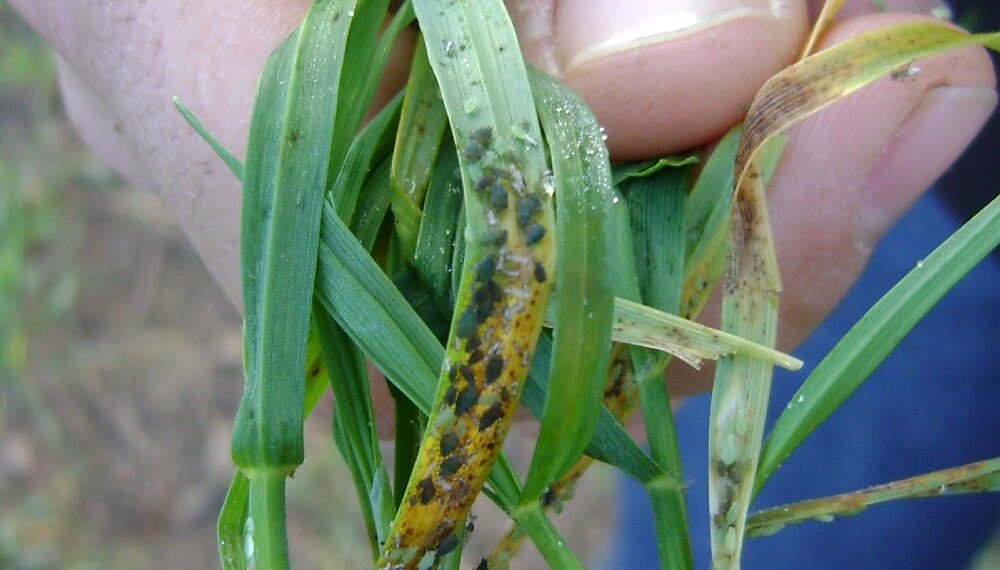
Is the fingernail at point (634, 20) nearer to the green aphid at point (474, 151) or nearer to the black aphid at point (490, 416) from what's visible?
the green aphid at point (474, 151)

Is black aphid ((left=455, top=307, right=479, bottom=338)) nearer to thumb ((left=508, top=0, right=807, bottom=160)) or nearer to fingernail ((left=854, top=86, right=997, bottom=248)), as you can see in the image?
thumb ((left=508, top=0, right=807, bottom=160))

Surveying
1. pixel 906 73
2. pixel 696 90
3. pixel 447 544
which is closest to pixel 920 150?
pixel 906 73

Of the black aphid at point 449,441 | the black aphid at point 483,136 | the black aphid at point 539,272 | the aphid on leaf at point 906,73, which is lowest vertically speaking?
the black aphid at point 449,441

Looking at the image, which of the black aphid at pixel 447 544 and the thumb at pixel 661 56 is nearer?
the black aphid at pixel 447 544

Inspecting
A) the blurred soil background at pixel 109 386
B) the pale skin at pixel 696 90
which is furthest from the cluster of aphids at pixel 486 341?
the blurred soil background at pixel 109 386

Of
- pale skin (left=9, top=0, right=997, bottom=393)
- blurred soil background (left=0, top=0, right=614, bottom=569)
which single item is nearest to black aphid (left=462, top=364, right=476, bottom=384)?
pale skin (left=9, top=0, right=997, bottom=393)

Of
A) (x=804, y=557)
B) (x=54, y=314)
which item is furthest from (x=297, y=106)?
(x=54, y=314)

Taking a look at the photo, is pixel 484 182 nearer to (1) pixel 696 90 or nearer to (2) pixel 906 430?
(1) pixel 696 90
